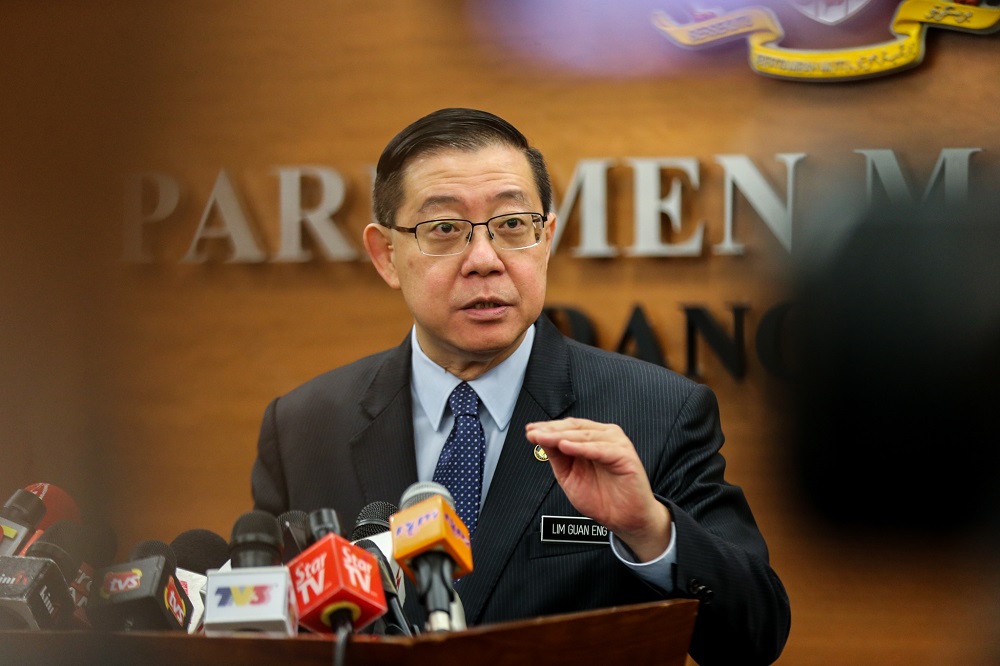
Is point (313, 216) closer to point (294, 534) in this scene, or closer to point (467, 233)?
point (467, 233)

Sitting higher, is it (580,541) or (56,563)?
(56,563)

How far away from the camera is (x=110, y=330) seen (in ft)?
11.8

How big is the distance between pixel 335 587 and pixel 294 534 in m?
0.22

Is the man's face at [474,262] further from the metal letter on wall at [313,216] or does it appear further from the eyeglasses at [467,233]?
the metal letter on wall at [313,216]

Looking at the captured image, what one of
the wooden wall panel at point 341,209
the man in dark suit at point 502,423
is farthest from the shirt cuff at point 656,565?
the wooden wall panel at point 341,209

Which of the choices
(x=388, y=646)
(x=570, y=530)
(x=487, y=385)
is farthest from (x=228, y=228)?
Answer: (x=388, y=646)

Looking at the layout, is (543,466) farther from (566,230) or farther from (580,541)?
(566,230)

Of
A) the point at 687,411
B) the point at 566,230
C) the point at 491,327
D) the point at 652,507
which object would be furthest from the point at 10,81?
the point at 652,507

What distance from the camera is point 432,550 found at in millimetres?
1075

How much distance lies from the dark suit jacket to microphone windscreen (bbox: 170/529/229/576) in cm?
37

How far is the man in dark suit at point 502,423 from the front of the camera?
1639 mm

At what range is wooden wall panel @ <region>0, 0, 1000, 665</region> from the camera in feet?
10.8

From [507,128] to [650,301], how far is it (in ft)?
4.84

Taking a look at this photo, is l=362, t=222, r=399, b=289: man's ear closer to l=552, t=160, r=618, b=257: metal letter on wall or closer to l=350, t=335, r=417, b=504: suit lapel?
l=350, t=335, r=417, b=504: suit lapel
